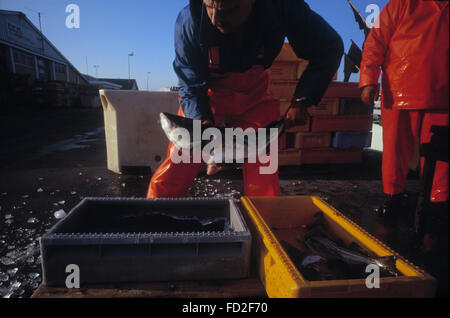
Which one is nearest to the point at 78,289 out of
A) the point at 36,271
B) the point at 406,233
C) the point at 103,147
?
the point at 36,271

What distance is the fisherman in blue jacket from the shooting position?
161cm

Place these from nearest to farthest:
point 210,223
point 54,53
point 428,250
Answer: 1. point 428,250
2. point 210,223
3. point 54,53

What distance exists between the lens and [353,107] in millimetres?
4137

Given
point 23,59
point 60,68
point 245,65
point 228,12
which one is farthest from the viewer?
point 60,68

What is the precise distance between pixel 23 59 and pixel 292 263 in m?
29.5

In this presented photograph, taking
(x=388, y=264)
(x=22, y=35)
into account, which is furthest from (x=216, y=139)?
(x=22, y=35)

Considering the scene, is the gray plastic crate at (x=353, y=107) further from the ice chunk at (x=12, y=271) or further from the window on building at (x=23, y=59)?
the window on building at (x=23, y=59)

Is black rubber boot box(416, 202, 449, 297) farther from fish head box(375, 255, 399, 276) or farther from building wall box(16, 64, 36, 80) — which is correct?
building wall box(16, 64, 36, 80)

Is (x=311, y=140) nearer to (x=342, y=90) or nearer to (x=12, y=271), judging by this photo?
(x=342, y=90)

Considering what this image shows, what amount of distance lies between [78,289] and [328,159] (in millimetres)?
4045

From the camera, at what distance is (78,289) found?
109 centimetres

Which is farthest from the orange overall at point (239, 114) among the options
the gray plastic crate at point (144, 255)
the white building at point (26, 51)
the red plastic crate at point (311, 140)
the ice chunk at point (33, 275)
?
the white building at point (26, 51)

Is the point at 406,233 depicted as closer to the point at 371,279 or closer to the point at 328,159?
the point at 371,279

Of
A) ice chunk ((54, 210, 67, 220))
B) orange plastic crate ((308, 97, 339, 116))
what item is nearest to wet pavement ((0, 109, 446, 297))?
ice chunk ((54, 210, 67, 220))
